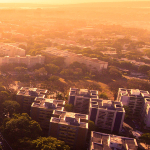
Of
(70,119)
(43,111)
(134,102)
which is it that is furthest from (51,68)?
(70,119)

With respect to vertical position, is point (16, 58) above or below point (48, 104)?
below

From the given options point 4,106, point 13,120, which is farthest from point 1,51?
point 13,120

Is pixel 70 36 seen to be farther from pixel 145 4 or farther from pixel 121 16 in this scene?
pixel 145 4

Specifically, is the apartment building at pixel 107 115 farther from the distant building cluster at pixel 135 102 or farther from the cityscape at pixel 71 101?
the distant building cluster at pixel 135 102

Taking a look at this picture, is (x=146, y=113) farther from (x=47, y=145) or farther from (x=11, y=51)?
(x=11, y=51)

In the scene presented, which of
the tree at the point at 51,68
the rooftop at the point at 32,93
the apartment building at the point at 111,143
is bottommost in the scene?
the tree at the point at 51,68

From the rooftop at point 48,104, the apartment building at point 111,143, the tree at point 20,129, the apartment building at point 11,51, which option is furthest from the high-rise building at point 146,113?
the apartment building at point 11,51

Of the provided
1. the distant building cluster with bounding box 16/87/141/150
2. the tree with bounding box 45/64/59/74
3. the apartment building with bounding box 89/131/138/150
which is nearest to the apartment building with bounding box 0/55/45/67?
the tree with bounding box 45/64/59/74
